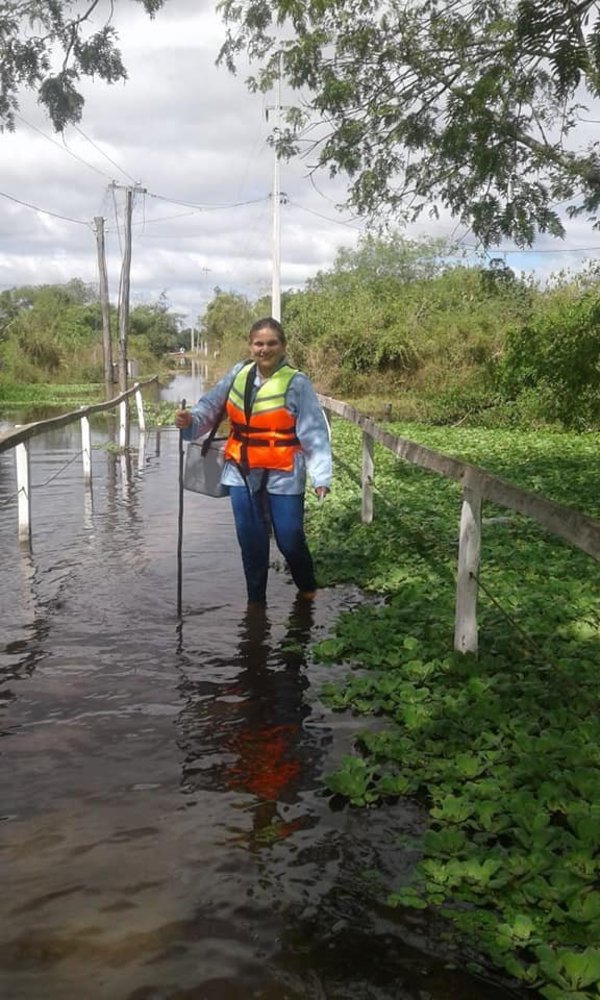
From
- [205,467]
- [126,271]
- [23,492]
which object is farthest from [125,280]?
[205,467]

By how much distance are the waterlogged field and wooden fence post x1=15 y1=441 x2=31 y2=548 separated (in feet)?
9.17

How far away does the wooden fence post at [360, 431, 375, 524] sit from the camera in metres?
9.30

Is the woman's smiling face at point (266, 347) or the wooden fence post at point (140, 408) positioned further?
the wooden fence post at point (140, 408)

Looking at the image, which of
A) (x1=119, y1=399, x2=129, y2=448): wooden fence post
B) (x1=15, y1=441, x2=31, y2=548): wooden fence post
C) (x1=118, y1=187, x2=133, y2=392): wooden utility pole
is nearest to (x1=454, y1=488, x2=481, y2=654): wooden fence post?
(x1=15, y1=441, x2=31, y2=548): wooden fence post

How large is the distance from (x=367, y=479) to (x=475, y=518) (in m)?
4.44

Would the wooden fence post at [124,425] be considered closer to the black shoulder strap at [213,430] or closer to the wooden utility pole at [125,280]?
the black shoulder strap at [213,430]

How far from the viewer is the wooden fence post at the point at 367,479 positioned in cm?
930

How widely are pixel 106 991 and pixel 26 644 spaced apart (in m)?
3.57

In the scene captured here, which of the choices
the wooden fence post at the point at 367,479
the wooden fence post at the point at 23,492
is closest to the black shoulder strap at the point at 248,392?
the wooden fence post at the point at 367,479

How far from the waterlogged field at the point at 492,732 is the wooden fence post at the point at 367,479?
50 cm

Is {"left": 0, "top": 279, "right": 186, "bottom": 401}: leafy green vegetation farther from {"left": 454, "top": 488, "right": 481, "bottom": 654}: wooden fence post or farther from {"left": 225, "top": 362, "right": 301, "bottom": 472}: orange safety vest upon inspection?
{"left": 454, "top": 488, "right": 481, "bottom": 654}: wooden fence post

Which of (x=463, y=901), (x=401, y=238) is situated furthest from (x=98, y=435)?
(x=401, y=238)

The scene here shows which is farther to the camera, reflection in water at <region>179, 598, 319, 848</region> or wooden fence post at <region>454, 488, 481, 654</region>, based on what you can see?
wooden fence post at <region>454, 488, 481, 654</region>

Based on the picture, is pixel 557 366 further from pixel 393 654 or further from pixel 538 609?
pixel 393 654
